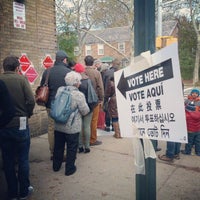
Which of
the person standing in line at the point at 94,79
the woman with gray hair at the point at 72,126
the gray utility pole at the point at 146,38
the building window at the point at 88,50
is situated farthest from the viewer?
the building window at the point at 88,50

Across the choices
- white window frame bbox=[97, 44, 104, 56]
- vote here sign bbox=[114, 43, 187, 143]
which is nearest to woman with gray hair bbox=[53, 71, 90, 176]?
vote here sign bbox=[114, 43, 187, 143]

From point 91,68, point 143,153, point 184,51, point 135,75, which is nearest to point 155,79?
point 135,75

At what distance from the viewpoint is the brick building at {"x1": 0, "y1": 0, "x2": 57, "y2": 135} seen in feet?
20.7

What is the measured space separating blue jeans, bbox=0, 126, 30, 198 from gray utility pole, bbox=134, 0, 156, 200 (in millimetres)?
1911

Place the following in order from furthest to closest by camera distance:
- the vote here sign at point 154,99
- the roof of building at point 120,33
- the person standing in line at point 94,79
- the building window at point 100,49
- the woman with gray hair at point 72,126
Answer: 1. the building window at point 100,49
2. the roof of building at point 120,33
3. the person standing in line at point 94,79
4. the woman with gray hair at point 72,126
5. the vote here sign at point 154,99

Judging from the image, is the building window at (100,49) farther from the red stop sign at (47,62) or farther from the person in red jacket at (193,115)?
the person in red jacket at (193,115)

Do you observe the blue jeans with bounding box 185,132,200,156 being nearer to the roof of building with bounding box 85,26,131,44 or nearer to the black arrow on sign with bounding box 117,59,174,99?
the black arrow on sign with bounding box 117,59,174,99

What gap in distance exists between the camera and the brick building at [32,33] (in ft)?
20.7

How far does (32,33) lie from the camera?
23.1 feet

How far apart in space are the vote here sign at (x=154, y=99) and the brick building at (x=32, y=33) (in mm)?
4633

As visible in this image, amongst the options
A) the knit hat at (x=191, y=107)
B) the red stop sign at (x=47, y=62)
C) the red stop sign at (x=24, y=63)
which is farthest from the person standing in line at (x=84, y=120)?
the knit hat at (x=191, y=107)

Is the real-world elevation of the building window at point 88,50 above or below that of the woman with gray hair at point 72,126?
above

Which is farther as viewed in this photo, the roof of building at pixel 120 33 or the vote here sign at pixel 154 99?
the roof of building at pixel 120 33

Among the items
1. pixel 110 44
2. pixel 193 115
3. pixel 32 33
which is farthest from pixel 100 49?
pixel 193 115
